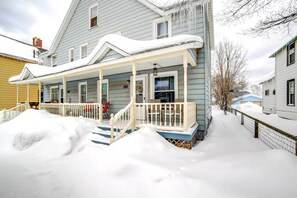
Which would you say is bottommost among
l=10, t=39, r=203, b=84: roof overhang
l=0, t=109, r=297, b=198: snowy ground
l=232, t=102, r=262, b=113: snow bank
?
l=232, t=102, r=262, b=113: snow bank

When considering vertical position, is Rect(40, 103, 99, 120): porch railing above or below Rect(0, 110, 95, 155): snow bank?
above

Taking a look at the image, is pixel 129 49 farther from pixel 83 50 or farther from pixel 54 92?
pixel 54 92

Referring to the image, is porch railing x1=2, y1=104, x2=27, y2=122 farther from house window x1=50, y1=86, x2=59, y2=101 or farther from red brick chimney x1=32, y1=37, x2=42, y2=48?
red brick chimney x1=32, y1=37, x2=42, y2=48

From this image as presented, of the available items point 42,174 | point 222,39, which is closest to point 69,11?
point 42,174

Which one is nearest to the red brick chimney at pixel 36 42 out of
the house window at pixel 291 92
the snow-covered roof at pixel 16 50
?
the snow-covered roof at pixel 16 50

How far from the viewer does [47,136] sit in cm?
554

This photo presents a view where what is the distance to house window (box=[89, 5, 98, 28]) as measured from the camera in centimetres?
1014

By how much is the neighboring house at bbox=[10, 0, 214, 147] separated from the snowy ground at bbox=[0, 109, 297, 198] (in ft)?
4.03

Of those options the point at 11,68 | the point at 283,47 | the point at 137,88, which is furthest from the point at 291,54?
the point at 11,68

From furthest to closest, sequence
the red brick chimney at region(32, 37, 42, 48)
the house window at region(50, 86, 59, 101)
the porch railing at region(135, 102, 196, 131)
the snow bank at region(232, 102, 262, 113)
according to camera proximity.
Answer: the snow bank at region(232, 102, 262, 113) → the red brick chimney at region(32, 37, 42, 48) → the house window at region(50, 86, 59, 101) → the porch railing at region(135, 102, 196, 131)

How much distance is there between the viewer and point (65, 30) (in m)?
11.9

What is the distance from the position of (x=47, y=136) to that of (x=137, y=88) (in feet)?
14.2

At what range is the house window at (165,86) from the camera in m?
6.80

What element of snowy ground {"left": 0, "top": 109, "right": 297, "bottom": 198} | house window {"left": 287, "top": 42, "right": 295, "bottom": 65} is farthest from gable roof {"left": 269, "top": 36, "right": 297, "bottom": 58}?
snowy ground {"left": 0, "top": 109, "right": 297, "bottom": 198}
